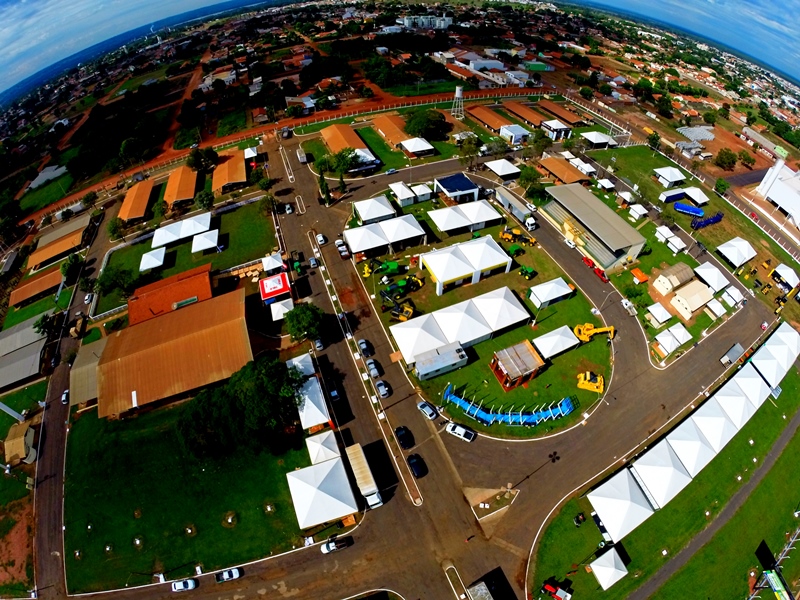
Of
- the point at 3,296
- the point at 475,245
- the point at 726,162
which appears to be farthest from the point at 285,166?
the point at 726,162

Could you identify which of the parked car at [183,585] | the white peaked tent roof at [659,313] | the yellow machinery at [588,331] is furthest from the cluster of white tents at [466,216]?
the parked car at [183,585]

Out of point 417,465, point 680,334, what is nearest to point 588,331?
point 680,334

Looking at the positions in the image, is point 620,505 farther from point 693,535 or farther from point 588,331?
point 588,331

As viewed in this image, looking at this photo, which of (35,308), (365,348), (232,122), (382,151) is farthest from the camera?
(232,122)

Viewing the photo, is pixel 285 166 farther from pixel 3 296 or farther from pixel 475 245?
pixel 3 296

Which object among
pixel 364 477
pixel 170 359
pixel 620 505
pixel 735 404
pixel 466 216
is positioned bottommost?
pixel 620 505

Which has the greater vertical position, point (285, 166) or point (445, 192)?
point (285, 166)
